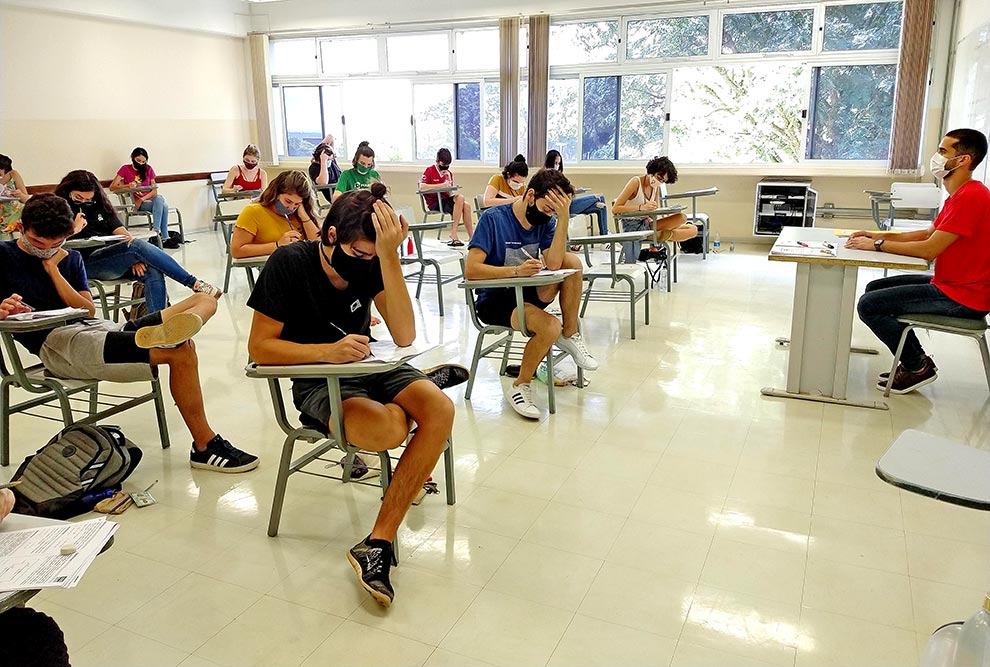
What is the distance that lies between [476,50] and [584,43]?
1.48m

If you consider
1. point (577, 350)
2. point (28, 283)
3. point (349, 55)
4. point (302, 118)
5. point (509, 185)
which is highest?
point (349, 55)

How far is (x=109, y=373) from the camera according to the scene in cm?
273

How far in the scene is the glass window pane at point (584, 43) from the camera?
8844 millimetres

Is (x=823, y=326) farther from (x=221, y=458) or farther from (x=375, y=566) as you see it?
(x=221, y=458)

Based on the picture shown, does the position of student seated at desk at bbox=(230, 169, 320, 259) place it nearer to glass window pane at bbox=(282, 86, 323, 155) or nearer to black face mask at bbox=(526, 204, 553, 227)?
black face mask at bbox=(526, 204, 553, 227)

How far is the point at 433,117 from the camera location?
10.1 meters

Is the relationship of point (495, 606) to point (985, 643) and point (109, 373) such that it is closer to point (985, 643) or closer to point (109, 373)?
point (985, 643)

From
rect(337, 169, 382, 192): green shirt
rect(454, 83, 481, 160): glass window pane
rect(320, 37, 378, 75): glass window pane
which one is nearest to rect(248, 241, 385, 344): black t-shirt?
rect(337, 169, 382, 192): green shirt

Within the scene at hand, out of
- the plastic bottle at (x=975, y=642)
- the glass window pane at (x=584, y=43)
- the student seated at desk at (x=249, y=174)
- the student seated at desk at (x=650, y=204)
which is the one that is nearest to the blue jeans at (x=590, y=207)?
the student seated at desk at (x=650, y=204)

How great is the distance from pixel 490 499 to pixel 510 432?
621 millimetres

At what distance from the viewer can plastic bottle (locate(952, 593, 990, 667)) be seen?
1.49 metres

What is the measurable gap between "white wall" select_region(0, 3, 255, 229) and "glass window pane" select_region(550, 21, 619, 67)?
4718 mm

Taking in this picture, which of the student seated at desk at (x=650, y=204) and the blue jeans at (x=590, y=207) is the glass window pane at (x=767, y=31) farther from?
the blue jeans at (x=590, y=207)

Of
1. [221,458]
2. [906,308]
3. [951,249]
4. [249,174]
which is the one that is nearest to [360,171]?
[249,174]
